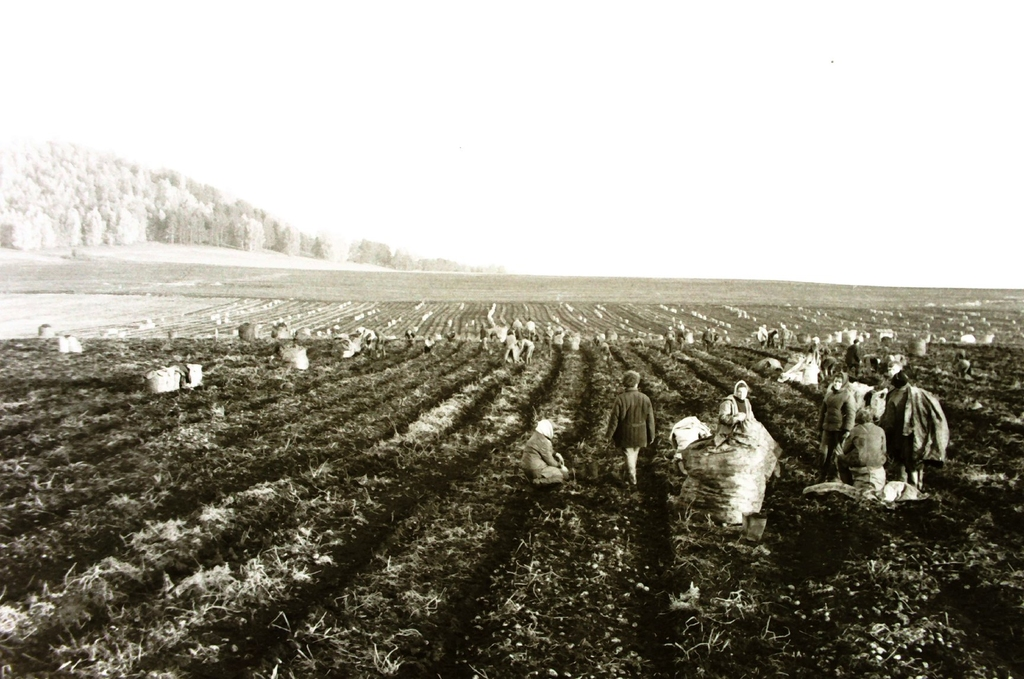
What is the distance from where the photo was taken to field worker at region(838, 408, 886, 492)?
8.12 meters

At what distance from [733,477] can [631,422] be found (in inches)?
81.6

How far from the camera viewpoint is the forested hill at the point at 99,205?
9737 mm

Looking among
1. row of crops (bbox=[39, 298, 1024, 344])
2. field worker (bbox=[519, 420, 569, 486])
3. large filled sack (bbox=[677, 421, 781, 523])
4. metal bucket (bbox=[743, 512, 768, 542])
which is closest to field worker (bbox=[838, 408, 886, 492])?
large filled sack (bbox=[677, 421, 781, 523])

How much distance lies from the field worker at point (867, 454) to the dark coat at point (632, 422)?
2.93m

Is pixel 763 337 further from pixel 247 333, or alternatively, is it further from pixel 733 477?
pixel 247 333

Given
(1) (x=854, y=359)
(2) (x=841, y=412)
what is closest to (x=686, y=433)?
(2) (x=841, y=412)

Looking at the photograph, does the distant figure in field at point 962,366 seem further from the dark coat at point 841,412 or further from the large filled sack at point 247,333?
the large filled sack at point 247,333

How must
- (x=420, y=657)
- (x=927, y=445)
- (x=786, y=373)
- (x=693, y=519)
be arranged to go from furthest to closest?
(x=786, y=373) → (x=927, y=445) → (x=693, y=519) → (x=420, y=657)

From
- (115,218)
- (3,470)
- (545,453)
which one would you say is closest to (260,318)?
(115,218)

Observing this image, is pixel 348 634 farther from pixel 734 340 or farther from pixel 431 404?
pixel 734 340

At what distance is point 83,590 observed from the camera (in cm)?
580

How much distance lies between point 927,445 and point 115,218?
3067 cm

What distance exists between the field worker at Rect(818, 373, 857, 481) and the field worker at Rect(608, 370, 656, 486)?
2.95 meters

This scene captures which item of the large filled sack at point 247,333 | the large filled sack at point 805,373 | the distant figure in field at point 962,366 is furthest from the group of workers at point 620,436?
the large filled sack at point 247,333
